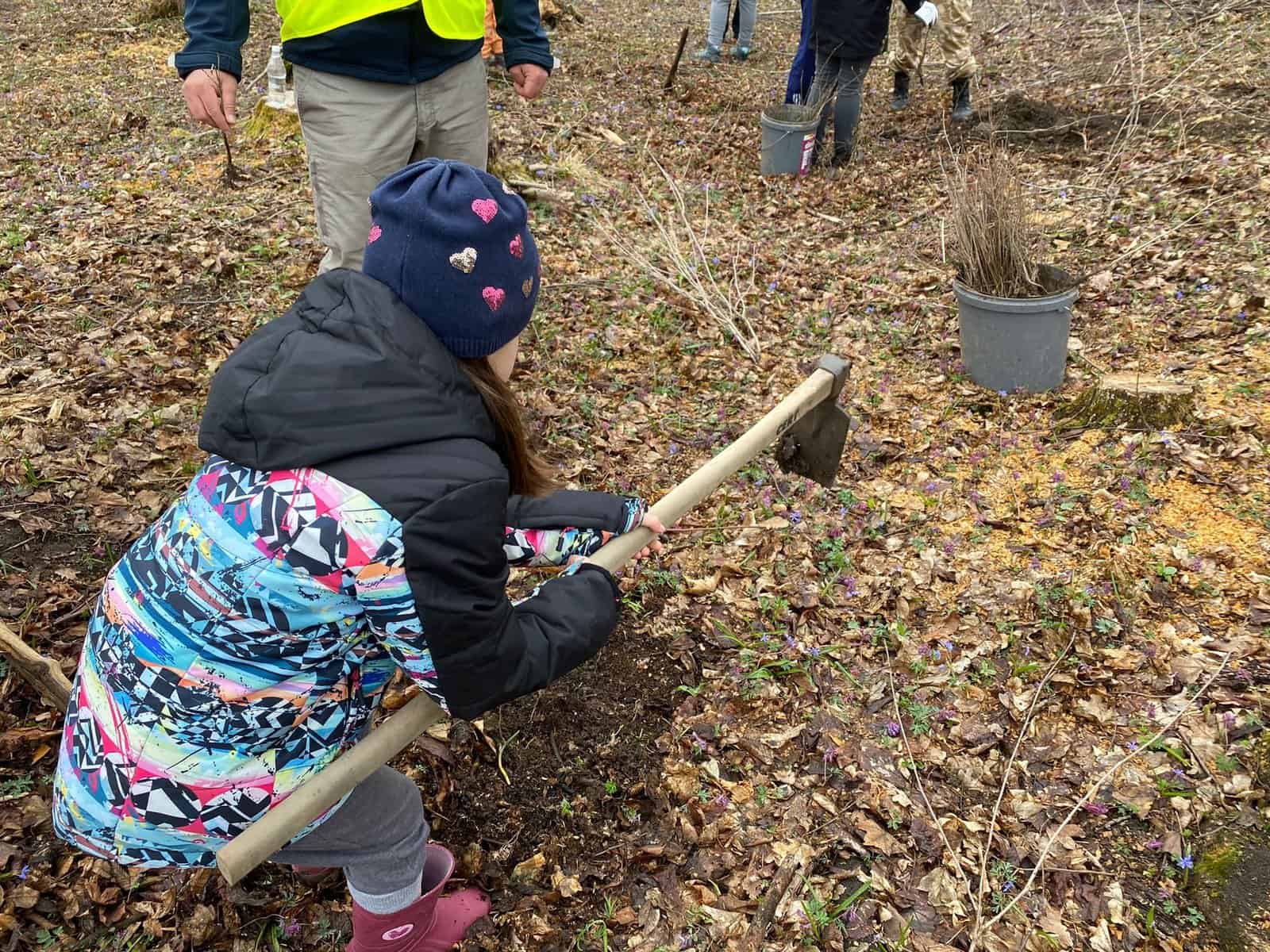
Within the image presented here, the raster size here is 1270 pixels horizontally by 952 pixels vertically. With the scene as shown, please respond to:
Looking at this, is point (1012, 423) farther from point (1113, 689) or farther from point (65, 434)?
point (65, 434)

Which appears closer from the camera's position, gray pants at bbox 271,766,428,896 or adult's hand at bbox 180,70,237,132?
gray pants at bbox 271,766,428,896

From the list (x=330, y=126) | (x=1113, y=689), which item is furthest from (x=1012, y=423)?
(x=330, y=126)

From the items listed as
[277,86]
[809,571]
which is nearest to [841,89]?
[277,86]

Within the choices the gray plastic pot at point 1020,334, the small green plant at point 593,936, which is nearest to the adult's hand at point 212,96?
the small green plant at point 593,936

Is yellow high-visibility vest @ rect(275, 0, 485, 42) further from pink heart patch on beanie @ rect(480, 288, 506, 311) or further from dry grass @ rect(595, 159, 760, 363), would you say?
dry grass @ rect(595, 159, 760, 363)

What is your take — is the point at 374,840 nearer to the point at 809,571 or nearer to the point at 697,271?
the point at 809,571

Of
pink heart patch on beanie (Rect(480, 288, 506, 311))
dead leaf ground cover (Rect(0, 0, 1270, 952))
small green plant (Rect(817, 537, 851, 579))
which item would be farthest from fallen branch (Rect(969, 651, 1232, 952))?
pink heart patch on beanie (Rect(480, 288, 506, 311))

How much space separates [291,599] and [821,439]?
95.8 inches

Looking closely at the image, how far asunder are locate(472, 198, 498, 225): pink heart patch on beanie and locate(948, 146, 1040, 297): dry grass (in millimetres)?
3199

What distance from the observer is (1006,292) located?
4133mm

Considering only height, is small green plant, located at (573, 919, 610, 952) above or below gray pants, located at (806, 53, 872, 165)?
below

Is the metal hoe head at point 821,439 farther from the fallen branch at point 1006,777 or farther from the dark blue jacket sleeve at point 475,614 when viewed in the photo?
the dark blue jacket sleeve at point 475,614

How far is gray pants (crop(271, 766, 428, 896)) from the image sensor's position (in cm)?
191

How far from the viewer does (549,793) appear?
2.60m
